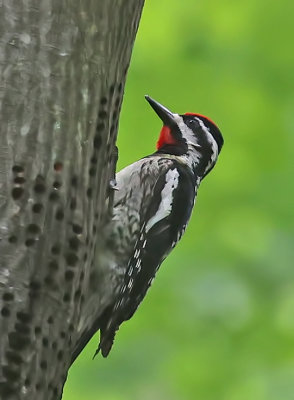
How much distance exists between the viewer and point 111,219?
3.86 m

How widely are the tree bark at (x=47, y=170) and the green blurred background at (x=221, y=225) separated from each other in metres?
2.15

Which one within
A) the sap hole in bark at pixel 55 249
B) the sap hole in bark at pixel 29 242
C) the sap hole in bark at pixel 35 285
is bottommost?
the sap hole in bark at pixel 35 285

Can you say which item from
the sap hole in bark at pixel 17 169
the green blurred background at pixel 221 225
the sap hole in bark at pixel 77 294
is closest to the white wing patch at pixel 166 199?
the green blurred background at pixel 221 225

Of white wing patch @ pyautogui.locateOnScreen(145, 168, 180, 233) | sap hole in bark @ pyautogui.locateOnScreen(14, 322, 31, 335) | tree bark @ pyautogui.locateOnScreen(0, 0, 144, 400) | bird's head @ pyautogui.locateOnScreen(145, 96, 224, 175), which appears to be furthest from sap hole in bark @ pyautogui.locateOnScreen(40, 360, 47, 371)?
bird's head @ pyautogui.locateOnScreen(145, 96, 224, 175)

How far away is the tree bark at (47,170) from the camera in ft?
9.18

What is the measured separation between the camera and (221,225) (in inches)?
211

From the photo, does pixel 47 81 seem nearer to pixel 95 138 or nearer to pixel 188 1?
pixel 95 138

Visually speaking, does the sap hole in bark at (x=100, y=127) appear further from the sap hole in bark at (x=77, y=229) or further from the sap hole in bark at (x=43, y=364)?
the sap hole in bark at (x=43, y=364)

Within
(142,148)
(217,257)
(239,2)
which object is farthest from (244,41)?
(217,257)

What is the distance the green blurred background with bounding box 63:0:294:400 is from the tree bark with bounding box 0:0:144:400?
7.04 feet

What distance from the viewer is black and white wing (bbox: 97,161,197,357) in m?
3.88

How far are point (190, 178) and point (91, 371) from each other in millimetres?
1345

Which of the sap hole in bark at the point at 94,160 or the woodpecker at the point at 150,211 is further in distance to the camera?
the woodpecker at the point at 150,211

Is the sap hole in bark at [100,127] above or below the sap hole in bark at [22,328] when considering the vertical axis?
above
